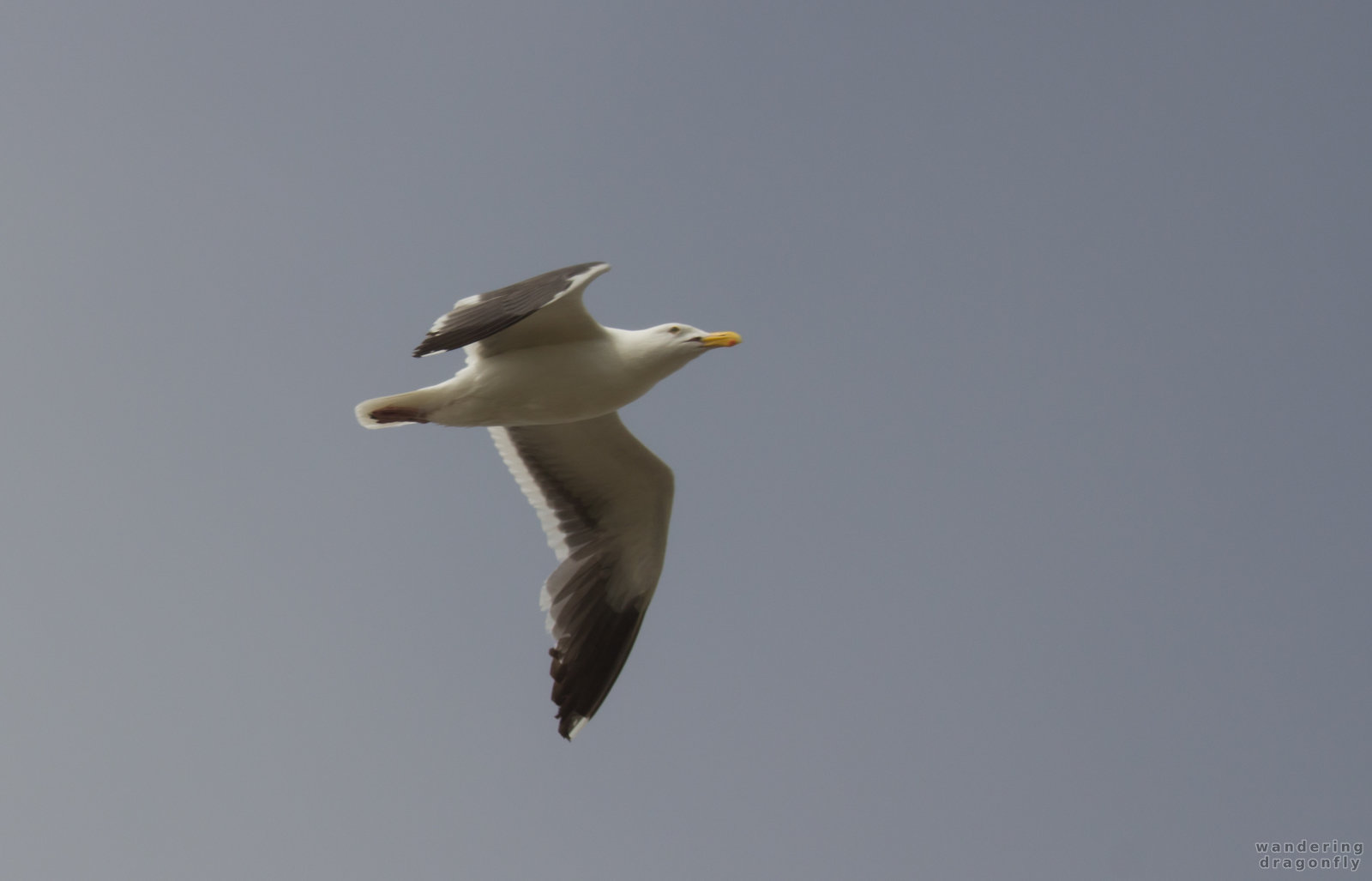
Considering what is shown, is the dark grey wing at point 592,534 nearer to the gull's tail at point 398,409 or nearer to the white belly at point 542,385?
the white belly at point 542,385

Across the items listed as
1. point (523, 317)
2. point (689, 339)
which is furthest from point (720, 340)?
point (523, 317)

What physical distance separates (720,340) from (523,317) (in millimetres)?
1910

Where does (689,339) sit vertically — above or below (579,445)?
above

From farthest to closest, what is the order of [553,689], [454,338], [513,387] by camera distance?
[553,689] → [513,387] → [454,338]

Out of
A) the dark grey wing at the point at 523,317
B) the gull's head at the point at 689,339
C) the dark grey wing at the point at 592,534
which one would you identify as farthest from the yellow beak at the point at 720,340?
the dark grey wing at the point at 592,534

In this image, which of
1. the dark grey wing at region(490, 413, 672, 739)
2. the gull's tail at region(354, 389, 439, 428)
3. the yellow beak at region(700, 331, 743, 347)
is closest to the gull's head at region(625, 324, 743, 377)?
the yellow beak at region(700, 331, 743, 347)

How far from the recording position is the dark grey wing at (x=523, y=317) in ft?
19.9

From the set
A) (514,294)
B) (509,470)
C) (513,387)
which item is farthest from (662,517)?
(514,294)

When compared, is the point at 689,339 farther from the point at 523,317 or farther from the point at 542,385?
the point at 523,317

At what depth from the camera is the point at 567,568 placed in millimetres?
8961

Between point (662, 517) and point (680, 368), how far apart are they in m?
1.66

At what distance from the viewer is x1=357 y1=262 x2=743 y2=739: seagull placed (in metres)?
7.47

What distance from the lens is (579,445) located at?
8.80 meters

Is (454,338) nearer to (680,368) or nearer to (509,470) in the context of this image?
(680,368)
